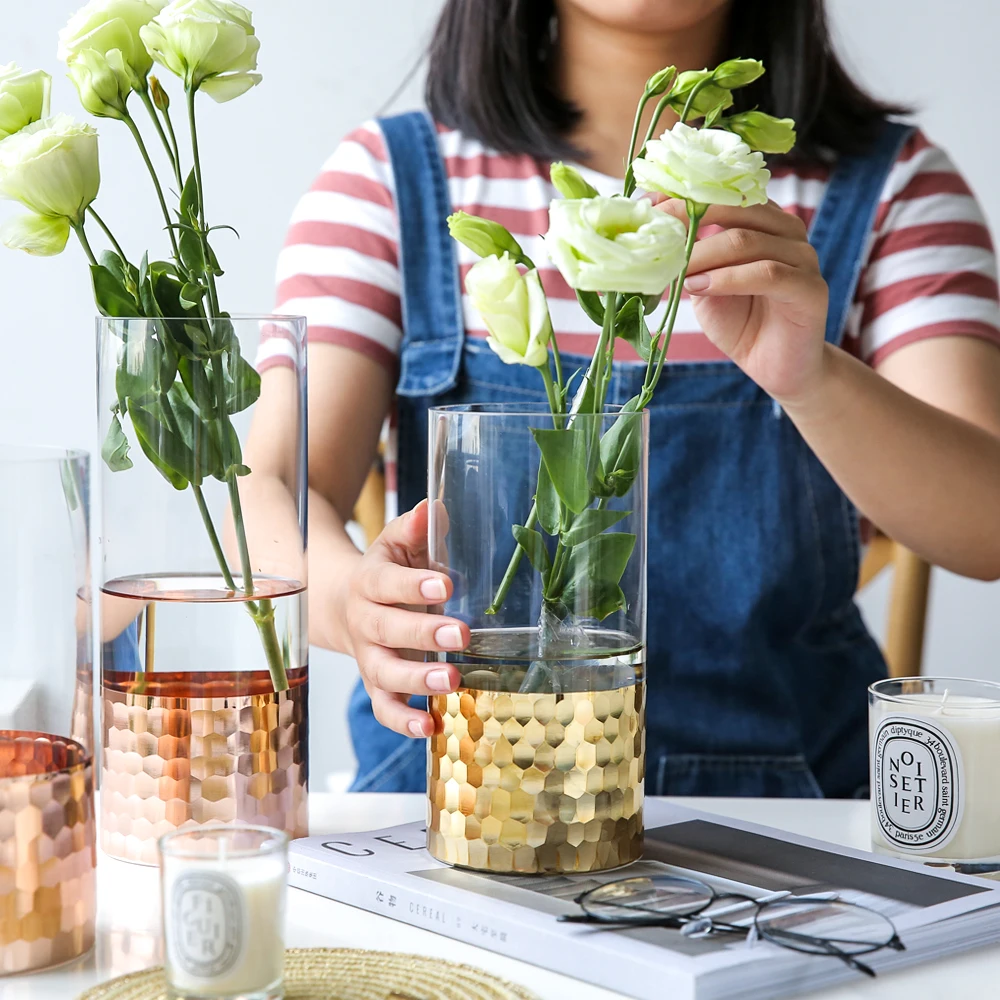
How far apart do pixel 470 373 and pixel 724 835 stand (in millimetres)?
541

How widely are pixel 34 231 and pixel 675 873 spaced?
1.19 feet

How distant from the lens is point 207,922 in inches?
15.7

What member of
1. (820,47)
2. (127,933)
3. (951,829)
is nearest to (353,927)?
(127,933)

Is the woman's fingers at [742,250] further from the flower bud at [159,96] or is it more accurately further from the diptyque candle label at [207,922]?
the diptyque candle label at [207,922]

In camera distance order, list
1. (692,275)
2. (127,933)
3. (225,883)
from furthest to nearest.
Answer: (692,275) → (127,933) → (225,883)

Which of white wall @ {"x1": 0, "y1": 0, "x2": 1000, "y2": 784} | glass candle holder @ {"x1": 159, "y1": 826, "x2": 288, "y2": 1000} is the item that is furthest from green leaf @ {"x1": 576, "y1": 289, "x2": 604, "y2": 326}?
white wall @ {"x1": 0, "y1": 0, "x2": 1000, "y2": 784}

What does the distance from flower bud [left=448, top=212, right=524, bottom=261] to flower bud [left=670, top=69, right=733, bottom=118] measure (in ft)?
0.28

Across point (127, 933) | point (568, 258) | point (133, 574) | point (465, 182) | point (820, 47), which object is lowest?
point (127, 933)

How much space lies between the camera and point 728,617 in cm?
100

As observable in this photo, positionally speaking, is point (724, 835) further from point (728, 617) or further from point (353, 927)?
point (728, 617)

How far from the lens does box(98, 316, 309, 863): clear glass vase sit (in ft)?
1.78

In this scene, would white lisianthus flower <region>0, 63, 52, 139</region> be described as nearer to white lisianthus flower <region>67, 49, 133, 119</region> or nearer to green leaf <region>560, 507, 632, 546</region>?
white lisianthus flower <region>67, 49, 133, 119</region>

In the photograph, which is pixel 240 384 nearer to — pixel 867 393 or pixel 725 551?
pixel 867 393

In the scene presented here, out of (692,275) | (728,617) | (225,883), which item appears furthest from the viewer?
(728,617)
